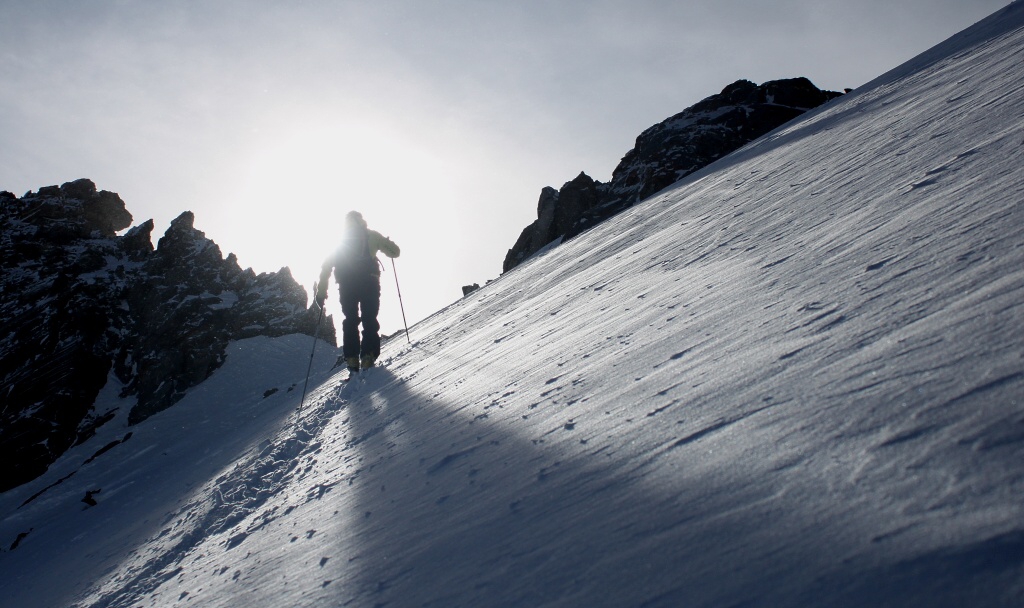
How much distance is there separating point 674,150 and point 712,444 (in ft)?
→ 74.3

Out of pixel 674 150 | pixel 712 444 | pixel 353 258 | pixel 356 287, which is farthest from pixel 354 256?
pixel 674 150

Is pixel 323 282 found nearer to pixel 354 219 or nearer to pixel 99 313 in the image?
pixel 354 219

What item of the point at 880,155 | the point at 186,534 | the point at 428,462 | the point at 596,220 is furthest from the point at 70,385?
the point at 880,155

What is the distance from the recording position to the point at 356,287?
350 inches

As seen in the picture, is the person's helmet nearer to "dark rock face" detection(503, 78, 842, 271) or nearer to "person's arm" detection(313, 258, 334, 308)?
"person's arm" detection(313, 258, 334, 308)

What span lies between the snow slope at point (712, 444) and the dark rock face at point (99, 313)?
16.7 metres

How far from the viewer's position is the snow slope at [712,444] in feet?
4.68

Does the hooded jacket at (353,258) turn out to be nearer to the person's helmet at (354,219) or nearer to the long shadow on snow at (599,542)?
the person's helmet at (354,219)

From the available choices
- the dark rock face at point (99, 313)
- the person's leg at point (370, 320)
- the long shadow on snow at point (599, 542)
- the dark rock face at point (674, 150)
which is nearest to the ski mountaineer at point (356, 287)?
the person's leg at point (370, 320)

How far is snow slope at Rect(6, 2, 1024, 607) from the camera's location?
1.43 m

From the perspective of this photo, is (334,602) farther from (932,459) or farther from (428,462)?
(932,459)

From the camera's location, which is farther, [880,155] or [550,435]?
[880,155]

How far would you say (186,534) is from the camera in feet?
14.9

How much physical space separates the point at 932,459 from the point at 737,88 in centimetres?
2719
